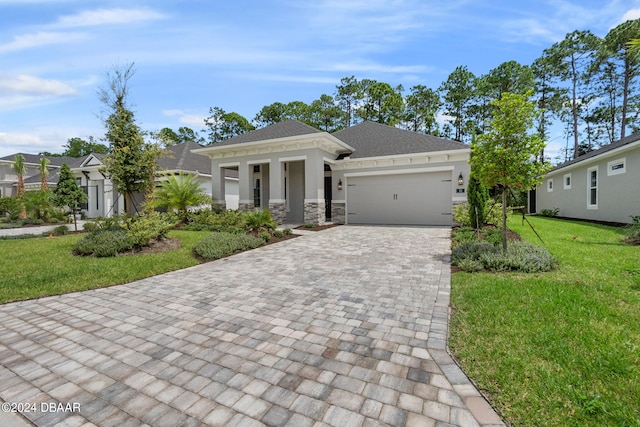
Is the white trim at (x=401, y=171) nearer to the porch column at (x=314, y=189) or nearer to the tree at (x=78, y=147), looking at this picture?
the porch column at (x=314, y=189)

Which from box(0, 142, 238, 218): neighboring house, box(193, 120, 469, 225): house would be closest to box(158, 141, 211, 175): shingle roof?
box(0, 142, 238, 218): neighboring house

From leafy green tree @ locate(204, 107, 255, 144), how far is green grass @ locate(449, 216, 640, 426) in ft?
106

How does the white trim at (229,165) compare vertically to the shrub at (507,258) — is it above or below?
above

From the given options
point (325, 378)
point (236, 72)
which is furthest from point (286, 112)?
point (325, 378)

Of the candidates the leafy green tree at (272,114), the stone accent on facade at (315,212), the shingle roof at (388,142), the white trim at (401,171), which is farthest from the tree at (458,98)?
the stone accent on facade at (315,212)

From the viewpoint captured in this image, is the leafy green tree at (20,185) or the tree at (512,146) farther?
the leafy green tree at (20,185)

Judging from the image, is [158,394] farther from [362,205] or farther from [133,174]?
[362,205]

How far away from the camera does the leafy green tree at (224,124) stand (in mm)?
32906

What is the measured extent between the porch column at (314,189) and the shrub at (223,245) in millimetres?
4238

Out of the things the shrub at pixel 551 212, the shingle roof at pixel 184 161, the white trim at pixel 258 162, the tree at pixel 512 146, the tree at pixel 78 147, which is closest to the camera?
the tree at pixel 512 146

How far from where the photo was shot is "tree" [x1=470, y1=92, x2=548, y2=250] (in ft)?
19.1

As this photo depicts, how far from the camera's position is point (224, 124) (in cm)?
3344

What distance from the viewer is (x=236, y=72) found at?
30.3 feet

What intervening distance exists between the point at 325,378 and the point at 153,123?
9.68 m
